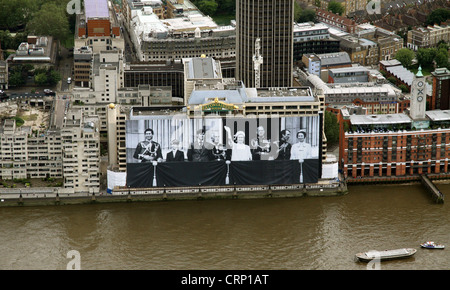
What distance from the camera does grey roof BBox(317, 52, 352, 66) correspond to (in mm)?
109044

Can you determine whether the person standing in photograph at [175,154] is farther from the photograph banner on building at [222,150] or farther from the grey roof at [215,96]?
the grey roof at [215,96]

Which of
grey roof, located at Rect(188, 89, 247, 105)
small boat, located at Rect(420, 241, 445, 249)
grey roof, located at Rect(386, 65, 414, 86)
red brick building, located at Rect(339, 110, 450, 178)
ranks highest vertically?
grey roof, located at Rect(188, 89, 247, 105)

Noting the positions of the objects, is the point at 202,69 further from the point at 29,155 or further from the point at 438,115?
the point at 438,115

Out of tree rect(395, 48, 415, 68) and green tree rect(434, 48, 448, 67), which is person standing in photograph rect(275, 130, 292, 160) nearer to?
tree rect(395, 48, 415, 68)

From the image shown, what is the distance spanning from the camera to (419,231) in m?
77.4

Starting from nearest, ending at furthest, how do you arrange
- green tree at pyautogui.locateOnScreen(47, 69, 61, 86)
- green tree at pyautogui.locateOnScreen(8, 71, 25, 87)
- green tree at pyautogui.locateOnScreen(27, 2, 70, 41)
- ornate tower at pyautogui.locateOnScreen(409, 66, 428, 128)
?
1. ornate tower at pyautogui.locateOnScreen(409, 66, 428, 128)
2. green tree at pyautogui.locateOnScreen(8, 71, 25, 87)
3. green tree at pyautogui.locateOnScreen(47, 69, 61, 86)
4. green tree at pyautogui.locateOnScreen(27, 2, 70, 41)

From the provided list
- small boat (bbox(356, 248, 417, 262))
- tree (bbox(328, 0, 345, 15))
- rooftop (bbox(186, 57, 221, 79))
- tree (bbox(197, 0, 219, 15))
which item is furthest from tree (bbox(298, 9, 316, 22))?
small boat (bbox(356, 248, 417, 262))

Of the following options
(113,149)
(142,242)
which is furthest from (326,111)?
(142,242)

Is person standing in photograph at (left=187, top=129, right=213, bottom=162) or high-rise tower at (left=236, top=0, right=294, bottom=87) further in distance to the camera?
high-rise tower at (left=236, top=0, right=294, bottom=87)

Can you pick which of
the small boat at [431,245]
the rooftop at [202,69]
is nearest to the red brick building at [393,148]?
the rooftop at [202,69]

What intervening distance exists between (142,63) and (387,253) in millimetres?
40792

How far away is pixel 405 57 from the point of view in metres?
113

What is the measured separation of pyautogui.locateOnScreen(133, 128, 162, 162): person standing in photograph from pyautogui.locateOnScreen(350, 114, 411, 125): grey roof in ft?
53.2

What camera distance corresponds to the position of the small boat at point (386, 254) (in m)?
72.8
